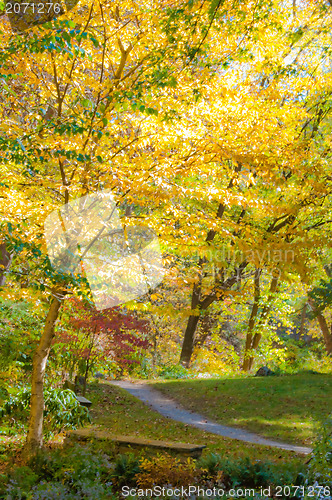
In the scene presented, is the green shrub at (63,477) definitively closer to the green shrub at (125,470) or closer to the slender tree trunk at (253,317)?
the green shrub at (125,470)

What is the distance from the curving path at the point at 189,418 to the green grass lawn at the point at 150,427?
354mm

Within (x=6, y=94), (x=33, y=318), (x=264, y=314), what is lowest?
(x=33, y=318)

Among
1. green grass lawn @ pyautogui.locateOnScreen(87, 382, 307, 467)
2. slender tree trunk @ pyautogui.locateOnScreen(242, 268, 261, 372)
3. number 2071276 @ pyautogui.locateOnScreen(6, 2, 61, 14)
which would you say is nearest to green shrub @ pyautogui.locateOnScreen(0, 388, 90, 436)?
green grass lawn @ pyautogui.locateOnScreen(87, 382, 307, 467)

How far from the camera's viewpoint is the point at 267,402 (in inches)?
389

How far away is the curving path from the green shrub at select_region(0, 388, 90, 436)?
3.11m

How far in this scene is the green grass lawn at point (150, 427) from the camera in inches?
243

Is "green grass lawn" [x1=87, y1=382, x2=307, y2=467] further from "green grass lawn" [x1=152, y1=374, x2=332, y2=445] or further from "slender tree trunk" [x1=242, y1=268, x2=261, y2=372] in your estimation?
"slender tree trunk" [x1=242, y1=268, x2=261, y2=372]

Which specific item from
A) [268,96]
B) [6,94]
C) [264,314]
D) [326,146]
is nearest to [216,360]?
[264,314]

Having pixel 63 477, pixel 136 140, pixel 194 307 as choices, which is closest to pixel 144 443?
pixel 63 477

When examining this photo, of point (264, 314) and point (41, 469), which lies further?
point (264, 314)

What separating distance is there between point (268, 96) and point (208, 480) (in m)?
8.34

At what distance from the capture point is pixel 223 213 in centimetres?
1317

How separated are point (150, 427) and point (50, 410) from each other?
7.89ft

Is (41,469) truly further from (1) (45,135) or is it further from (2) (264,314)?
(2) (264,314)
